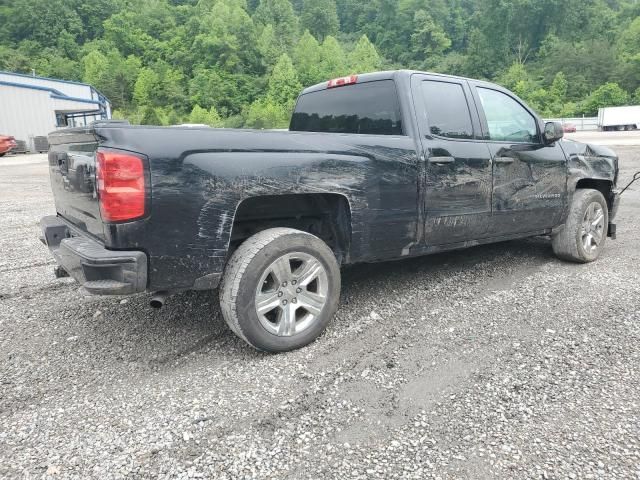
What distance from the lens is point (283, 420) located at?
7.89 ft

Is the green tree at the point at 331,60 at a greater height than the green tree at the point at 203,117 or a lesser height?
greater

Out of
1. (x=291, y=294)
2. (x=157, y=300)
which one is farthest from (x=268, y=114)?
(x=157, y=300)

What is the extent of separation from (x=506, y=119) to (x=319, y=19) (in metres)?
136

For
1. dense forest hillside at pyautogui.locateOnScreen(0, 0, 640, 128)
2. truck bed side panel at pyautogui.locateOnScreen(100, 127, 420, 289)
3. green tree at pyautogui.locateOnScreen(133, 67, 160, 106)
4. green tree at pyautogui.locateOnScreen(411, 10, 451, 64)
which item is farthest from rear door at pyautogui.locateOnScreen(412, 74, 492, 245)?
green tree at pyautogui.locateOnScreen(411, 10, 451, 64)

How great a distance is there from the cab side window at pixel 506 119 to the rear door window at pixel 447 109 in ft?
0.91

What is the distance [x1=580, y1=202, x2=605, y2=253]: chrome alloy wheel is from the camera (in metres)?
5.04

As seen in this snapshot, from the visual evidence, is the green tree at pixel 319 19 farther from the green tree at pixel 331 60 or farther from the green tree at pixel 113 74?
the green tree at pixel 113 74

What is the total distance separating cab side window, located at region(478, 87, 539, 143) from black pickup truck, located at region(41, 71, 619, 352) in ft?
0.05

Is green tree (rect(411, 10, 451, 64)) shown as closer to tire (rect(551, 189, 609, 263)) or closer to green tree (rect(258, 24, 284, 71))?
green tree (rect(258, 24, 284, 71))

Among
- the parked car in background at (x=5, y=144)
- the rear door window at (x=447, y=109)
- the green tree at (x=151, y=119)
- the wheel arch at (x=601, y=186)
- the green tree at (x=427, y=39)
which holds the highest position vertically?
the green tree at (x=427, y=39)

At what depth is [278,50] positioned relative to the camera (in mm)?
102250

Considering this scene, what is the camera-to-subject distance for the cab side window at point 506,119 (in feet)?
14.0

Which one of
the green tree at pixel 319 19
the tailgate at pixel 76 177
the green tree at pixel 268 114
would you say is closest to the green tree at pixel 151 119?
the green tree at pixel 268 114

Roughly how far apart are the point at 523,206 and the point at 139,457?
369 centimetres
